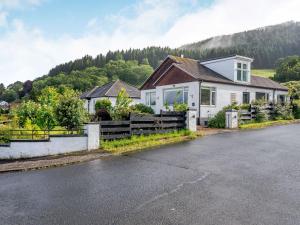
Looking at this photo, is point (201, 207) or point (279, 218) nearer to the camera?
point (279, 218)

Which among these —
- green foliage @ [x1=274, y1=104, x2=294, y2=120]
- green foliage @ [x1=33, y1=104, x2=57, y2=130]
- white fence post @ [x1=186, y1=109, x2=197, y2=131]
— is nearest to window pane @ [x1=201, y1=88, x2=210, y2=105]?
green foliage @ [x1=274, y1=104, x2=294, y2=120]

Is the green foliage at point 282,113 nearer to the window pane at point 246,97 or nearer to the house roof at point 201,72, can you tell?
the window pane at point 246,97

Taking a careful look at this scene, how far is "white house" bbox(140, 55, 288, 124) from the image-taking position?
21906mm

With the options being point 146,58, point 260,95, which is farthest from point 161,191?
point 146,58

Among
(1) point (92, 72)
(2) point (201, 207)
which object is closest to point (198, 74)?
(2) point (201, 207)

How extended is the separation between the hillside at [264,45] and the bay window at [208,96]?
60078 millimetres

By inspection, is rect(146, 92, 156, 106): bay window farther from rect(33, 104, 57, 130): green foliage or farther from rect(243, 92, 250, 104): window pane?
rect(33, 104, 57, 130): green foliage

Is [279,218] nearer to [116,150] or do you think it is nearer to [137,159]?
[137,159]

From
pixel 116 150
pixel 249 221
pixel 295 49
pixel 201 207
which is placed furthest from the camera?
pixel 295 49

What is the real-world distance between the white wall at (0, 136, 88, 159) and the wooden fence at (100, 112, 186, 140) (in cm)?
161

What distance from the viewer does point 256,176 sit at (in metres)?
7.00

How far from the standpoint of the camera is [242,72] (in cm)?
2564

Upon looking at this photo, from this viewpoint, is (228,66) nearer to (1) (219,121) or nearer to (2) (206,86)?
(2) (206,86)

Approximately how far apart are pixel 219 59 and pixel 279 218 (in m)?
22.6
